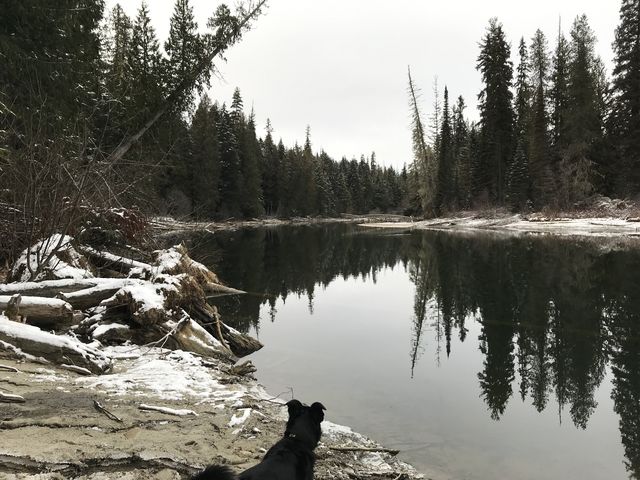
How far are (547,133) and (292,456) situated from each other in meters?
51.2

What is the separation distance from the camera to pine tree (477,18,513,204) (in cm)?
4931

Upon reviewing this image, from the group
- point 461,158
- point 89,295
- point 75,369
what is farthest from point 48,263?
point 461,158

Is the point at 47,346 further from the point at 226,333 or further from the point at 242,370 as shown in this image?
the point at 226,333

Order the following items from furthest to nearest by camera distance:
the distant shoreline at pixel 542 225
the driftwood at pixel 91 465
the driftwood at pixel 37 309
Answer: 1. the distant shoreline at pixel 542 225
2. the driftwood at pixel 37 309
3. the driftwood at pixel 91 465

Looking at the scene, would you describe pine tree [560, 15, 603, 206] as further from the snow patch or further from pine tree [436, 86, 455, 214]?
the snow patch

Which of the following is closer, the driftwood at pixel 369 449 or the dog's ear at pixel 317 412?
the dog's ear at pixel 317 412

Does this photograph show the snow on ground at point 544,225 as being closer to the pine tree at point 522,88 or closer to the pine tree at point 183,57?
the pine tree at point 522,88

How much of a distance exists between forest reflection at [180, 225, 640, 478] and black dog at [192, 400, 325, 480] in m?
3.79

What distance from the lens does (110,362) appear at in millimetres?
5953

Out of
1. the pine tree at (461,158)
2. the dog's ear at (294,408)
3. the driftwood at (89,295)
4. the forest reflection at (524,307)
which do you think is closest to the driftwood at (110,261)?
the driftwood at (89,295)

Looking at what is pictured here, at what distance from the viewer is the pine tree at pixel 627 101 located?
3703 cm

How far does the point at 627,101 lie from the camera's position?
39.0m

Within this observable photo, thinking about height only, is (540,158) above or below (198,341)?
above

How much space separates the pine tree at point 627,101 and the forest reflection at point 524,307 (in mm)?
17820
